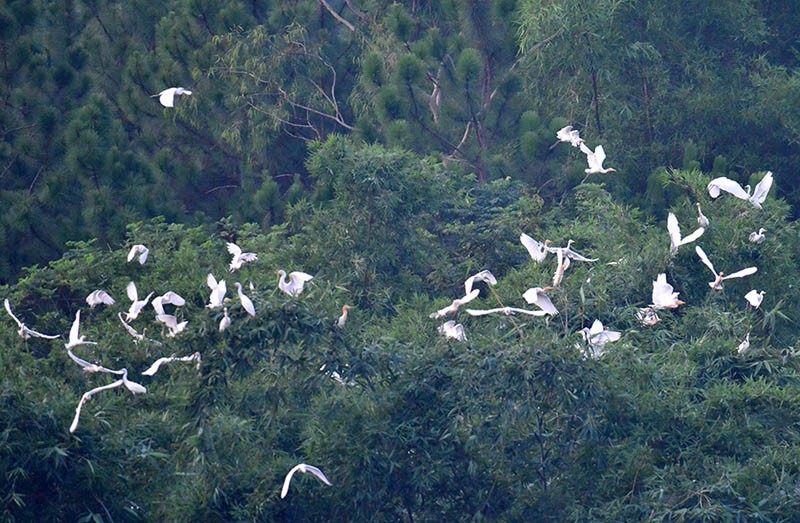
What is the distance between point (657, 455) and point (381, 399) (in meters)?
0.82

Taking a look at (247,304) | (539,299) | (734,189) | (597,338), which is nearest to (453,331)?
(539,299)

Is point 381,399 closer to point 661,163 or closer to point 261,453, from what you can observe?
point 261,453

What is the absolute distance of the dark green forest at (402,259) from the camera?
3.37 metres

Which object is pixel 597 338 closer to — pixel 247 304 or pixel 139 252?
pixel 247 304

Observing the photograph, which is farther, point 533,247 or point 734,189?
point 734,189

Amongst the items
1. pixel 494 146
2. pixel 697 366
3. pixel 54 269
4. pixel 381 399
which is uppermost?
pixel 381 399

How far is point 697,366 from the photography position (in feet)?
12.8

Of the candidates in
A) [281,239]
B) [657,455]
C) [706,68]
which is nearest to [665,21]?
[706,68]

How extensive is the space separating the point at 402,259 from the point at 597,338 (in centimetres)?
172

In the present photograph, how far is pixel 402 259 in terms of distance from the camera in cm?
523

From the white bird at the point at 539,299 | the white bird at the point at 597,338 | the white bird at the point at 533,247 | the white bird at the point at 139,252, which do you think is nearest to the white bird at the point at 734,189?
the white bird at the point at 533,247

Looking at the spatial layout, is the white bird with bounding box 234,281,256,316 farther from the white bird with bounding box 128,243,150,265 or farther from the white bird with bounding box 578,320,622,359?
the white bird with bounding box 128,243,150,265

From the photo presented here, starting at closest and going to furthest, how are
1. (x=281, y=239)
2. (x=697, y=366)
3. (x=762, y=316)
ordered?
(x=697, y=366)
(x=762, y=316)
(x=281, y=239)

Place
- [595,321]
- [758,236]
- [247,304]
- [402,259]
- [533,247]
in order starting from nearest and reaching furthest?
[247,304], [595,321], [533,247], [758,236], [402,259]
